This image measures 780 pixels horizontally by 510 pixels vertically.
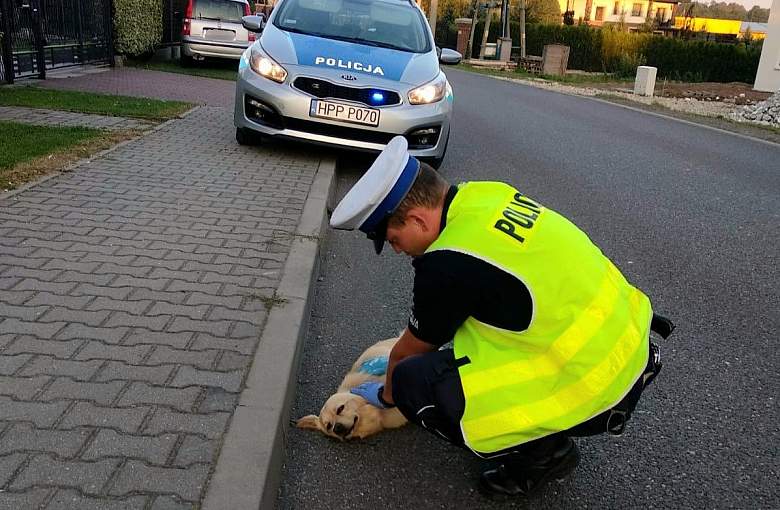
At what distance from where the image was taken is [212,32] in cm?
1819

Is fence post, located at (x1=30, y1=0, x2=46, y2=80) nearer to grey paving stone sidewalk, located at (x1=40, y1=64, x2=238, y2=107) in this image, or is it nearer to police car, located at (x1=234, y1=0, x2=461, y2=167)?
grey paving stone sidewalk, located at (x1=40, y1=64, x2=238, y2=107)

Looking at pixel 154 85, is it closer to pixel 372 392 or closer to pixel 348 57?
pixel 348 57

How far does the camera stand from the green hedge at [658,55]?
36.8m

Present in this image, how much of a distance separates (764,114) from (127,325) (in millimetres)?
17801

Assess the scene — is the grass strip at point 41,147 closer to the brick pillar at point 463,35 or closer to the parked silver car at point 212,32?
the parked silver car at point 212,32

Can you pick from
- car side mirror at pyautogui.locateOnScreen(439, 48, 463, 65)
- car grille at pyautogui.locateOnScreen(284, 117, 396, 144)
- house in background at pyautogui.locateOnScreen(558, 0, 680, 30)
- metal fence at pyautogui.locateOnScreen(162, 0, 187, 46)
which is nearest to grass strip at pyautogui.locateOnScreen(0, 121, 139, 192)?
car grille at pyautogui.locateOnScreen(284, 117, 396, 144)

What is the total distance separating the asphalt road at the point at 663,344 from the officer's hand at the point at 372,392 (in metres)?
0.17

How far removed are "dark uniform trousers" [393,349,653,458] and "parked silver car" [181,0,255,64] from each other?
56.5 ft

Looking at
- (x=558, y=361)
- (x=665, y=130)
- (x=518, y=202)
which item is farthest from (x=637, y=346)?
(x=665, y=130)

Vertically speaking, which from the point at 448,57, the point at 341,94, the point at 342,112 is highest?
the point at 448,57

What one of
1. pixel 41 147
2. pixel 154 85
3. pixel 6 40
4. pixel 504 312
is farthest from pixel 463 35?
pixel 504 312

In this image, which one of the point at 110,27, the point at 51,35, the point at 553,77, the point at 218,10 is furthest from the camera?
the point at 553,77

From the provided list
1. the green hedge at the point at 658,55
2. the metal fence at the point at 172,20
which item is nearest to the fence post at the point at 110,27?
the metal fence at the point at 172,20

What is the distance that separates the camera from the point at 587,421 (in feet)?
7.61
